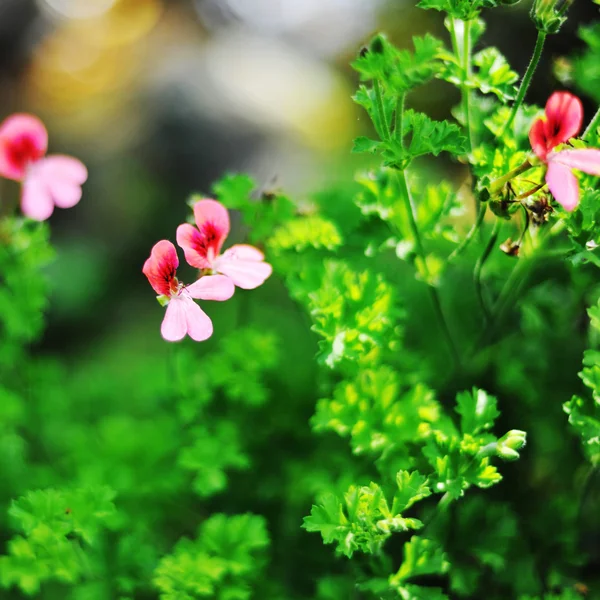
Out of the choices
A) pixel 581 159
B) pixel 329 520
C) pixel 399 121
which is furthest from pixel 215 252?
pixel 581 159

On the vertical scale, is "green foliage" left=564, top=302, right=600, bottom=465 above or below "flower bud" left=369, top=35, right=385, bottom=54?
below

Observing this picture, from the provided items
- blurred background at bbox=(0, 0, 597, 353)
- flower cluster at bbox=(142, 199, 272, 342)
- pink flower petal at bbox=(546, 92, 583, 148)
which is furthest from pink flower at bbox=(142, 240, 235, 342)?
blurred background at bbox=(0, 0, 597, 353)

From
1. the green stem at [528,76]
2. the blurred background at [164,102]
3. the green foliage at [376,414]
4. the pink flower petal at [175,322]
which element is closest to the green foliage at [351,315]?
the green foliage at [376,414]

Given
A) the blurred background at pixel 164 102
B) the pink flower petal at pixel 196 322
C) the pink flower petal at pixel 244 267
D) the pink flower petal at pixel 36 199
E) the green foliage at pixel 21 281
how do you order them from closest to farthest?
the pink flower petal at pixel 196 322, the pink flower petal at pixel 244 267, the pink flower petal at pixel 36 199, the green foliage at pixel 21 281, the blurred background at pixel 164 102

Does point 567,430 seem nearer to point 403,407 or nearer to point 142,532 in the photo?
point 403,407

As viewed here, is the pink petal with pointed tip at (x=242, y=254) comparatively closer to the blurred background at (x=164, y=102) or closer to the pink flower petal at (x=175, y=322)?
the pink flower petal at (x=175, y=322)

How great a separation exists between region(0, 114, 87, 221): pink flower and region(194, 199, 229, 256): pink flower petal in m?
0.33

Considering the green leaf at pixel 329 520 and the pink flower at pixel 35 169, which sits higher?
the pink flower at pixel 35 169

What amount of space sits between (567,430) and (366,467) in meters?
0.47

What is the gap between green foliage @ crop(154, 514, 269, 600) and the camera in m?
1.12

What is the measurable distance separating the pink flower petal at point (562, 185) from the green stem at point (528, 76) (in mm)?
169

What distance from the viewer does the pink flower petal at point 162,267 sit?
0.95 m

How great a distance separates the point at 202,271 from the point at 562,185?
573 millimetres

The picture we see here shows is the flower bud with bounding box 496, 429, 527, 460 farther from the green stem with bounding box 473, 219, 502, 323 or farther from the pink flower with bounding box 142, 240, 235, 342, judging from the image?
the pink flower with bounding box 142, 240, 235, 342
